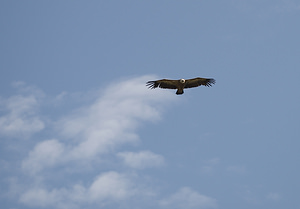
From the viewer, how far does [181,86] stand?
4156 centimetres

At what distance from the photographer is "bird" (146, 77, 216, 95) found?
41.3 meters

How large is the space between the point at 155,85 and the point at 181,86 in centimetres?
238

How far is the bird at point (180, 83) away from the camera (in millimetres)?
41344

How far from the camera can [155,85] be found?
41.7 metres

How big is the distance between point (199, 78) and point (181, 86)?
1.93 m

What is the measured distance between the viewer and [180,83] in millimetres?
41281

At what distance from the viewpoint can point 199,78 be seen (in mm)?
42062

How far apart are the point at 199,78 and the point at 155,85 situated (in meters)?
4.14
